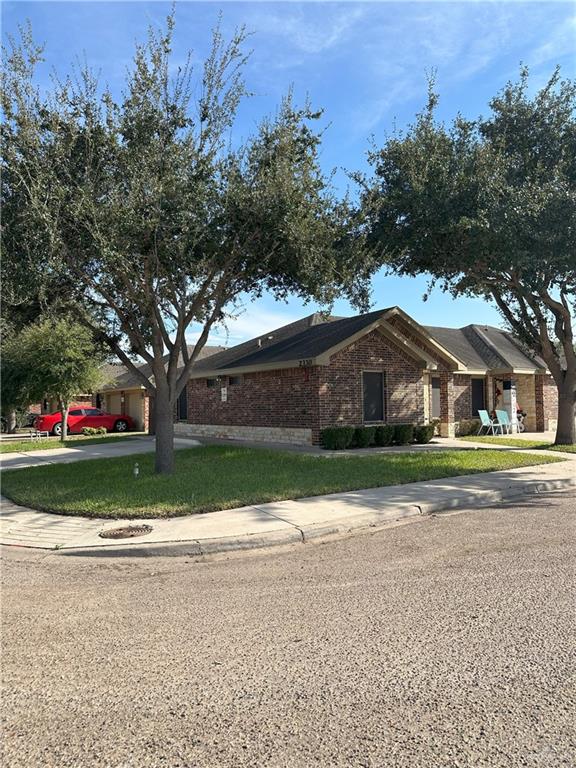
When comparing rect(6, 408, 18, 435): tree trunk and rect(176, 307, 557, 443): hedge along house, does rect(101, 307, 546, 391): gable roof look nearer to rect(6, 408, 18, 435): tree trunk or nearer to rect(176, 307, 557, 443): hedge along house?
rect(176, 307, 557, 443): hedge along house

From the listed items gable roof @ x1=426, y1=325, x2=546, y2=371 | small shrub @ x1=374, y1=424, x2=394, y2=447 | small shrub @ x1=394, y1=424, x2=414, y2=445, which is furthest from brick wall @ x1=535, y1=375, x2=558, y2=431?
small shrub @ x1=374, y1=424, x2=394, y2=447

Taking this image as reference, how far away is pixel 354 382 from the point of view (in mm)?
17594

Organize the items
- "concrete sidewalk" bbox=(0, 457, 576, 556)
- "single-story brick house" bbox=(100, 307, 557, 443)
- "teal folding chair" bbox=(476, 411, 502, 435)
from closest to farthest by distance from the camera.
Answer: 1. "concrete sidewalk" bbox=(0, 457, 576, 556)
2. "single-story brick house" bbox=(100, 307, 557, 443)
3. "teal folding chair" bbox=(476, 411, 502, 435)

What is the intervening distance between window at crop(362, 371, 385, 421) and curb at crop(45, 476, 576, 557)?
27.0 ft

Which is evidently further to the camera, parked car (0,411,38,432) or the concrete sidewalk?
parked car (0,411,38,432)

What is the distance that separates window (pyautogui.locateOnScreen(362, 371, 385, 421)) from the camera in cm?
1802

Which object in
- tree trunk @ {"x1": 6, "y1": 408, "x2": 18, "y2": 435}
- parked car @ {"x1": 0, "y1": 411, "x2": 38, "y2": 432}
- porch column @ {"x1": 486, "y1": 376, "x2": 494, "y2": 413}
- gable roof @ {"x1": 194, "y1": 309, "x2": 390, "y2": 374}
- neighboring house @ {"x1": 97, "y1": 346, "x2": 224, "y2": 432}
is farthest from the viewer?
parked car @ {"x1": 0, "y1": 411, "x2": 38, "y2": 432}

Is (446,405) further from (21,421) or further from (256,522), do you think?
(21,421)

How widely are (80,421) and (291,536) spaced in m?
25.1

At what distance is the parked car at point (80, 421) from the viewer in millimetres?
29375

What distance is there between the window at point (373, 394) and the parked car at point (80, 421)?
1771 centimetres

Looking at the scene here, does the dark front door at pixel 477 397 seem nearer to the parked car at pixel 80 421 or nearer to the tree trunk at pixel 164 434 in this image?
the tree trunk at pixel 164 434

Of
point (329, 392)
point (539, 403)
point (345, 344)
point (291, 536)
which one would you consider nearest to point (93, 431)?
point (329, 392)

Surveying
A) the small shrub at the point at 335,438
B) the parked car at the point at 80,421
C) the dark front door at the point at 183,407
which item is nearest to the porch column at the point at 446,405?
the small shrub at the point at 335,438
